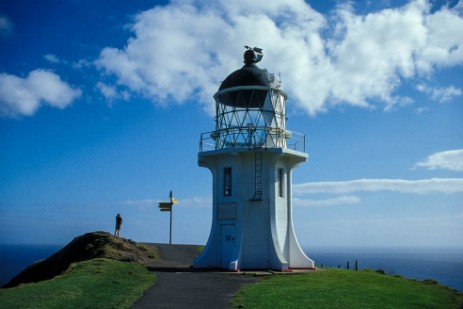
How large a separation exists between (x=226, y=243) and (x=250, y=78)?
375 inches

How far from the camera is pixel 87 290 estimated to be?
1662 cm

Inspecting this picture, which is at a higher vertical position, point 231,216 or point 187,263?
point 231,216

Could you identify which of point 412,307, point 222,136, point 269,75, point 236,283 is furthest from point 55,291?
point 269,75

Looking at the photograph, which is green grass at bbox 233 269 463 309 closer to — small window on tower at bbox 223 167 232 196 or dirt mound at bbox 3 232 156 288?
small window on tower at bbox 223 167 232 196

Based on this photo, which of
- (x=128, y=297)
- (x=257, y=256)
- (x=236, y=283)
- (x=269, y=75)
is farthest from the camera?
(x=269, y=75)

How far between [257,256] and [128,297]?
11691 millimetres

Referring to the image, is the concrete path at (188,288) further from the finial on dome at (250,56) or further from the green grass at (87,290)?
the finial on dome at (250,56)

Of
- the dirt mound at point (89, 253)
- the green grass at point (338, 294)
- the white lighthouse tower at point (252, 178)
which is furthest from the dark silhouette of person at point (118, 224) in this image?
the green grass at point (338, 294)

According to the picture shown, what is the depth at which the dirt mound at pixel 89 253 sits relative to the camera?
28.5 m

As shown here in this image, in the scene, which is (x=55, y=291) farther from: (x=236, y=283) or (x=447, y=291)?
(x=447, y=291)

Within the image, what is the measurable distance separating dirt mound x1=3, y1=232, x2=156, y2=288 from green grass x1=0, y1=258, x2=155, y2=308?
5.31 metres

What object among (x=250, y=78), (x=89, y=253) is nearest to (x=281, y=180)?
(x=250, y=78)

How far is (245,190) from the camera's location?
88.8 feet

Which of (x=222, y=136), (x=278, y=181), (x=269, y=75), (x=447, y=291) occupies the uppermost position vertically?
(x=269, y=75)
